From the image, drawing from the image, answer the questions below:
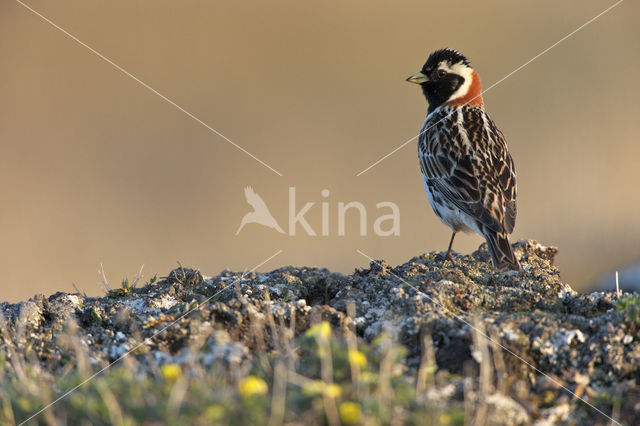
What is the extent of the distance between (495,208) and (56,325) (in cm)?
429

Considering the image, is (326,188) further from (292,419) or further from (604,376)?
(292,419)

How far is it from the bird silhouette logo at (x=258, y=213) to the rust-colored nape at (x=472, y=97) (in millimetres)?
4799

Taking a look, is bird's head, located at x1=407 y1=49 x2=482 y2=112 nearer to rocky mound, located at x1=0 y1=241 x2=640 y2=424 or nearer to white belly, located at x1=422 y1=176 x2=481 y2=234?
white belly, located at x1=422 y1=176 x2=481 y2=234

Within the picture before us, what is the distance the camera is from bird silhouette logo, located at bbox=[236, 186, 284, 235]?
12398mm

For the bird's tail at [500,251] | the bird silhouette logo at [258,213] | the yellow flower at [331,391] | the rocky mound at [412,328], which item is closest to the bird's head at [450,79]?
the bird's tail at [500,251]

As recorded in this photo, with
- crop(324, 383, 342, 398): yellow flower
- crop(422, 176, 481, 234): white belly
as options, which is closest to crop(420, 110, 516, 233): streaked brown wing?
crop(422, 176, 481, 234): white belly

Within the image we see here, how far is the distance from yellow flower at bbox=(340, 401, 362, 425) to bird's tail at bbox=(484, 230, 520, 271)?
357cm

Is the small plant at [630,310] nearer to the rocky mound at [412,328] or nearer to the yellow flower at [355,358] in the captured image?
the rocky mound at [412,328]

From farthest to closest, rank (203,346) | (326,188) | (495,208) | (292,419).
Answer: (326,188) < (495,208) < (203,346) < (292,419)

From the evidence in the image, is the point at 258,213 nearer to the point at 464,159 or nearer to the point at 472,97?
the point at 472,97

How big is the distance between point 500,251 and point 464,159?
154 centimetres

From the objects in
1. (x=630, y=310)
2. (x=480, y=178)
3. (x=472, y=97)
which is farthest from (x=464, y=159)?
(x=630, y=310)

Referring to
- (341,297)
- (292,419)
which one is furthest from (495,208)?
(292,419)

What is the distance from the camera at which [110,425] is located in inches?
106
